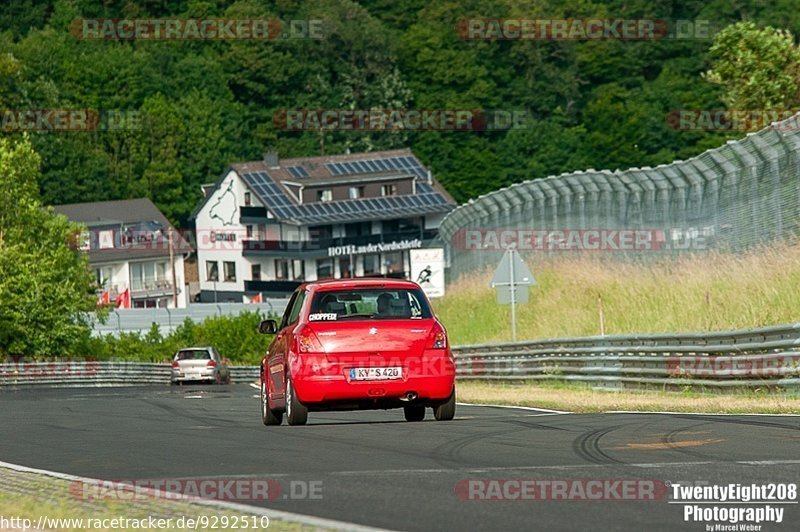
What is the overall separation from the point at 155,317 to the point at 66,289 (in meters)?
20.4

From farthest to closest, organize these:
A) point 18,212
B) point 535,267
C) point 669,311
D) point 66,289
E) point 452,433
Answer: point 18,212 < point 66,289 < point 535,267 < point 669,311 < point 452,433

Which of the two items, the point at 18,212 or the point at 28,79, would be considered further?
the point at 28,79

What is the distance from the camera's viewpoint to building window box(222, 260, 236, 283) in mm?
Result: 124275

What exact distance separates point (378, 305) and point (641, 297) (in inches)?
642

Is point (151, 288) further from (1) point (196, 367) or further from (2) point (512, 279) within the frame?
(2) point (512, 279)

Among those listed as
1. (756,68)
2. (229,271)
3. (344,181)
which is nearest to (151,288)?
(229,271)

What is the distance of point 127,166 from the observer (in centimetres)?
14525

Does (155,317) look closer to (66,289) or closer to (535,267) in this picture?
(66,289)

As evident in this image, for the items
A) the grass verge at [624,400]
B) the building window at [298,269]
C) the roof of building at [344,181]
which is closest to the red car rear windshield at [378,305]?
the grass verge at [624,400]

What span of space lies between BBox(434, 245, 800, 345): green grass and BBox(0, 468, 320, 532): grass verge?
14876 mm

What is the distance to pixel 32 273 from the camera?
7156 centimetres

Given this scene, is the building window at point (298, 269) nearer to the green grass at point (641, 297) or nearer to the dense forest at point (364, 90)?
the dense forest at point (364, 90)

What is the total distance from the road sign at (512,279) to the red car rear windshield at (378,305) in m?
12.1

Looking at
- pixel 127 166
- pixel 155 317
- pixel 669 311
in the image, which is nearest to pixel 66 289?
pixel 155 317
